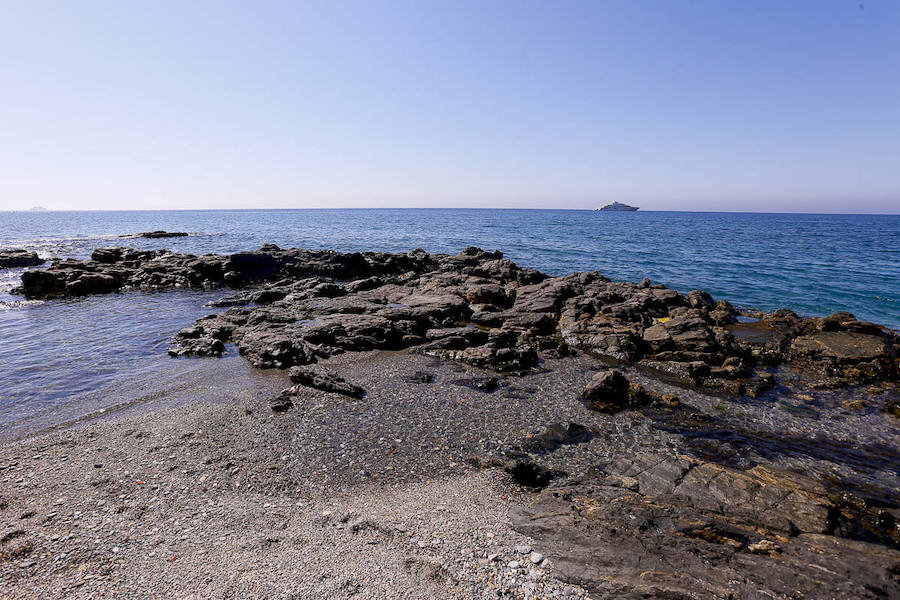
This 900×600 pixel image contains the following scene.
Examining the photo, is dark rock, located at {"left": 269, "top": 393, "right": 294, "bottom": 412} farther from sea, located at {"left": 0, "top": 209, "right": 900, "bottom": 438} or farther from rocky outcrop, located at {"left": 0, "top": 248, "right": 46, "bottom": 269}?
rocky outcrop, located at {"left": 0, "top": 248, "right": 46, "bottom": 269}

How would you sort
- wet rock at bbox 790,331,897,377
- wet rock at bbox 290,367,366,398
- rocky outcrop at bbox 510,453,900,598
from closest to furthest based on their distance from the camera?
1. rocky outcrop at bbox 510,453,900,598
2. wet rock at bbox 290,367,366,398
3. wet rock at bbox 790,331,897,377

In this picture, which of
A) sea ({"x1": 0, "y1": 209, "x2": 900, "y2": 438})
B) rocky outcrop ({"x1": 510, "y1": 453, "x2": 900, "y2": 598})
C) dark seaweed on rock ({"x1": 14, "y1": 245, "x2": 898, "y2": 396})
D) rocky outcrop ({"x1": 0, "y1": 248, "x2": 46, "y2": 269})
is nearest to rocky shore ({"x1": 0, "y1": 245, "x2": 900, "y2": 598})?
rocky outcrop ({"x1": 510, "y1": 453, "x2": 900, "y2": 598})

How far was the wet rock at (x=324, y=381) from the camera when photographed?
13555mm

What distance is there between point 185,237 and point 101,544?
308 feet

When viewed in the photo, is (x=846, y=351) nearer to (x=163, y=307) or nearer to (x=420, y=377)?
(x=420, y=377)

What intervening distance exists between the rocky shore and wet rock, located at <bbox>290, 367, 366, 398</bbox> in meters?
0.10

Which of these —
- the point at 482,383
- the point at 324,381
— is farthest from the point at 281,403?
the point at 482,383

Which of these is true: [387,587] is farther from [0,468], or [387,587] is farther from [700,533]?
[0,468]

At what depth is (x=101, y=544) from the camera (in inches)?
277

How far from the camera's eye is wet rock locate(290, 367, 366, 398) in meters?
13.6

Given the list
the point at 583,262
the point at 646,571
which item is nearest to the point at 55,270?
the point at 646,571

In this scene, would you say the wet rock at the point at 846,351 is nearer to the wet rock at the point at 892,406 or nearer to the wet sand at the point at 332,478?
the wet rock at the point at 892,406

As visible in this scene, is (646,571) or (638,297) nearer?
(646,571)

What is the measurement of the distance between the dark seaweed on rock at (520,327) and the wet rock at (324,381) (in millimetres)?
2112
